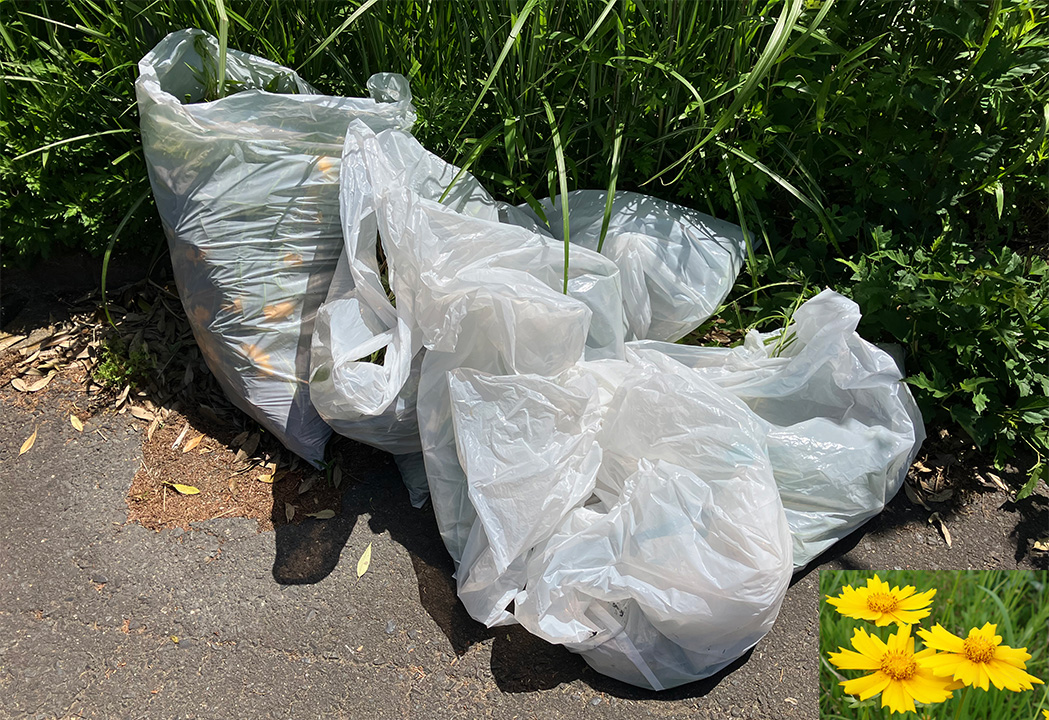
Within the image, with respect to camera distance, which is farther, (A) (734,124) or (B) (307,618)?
(A) (734,124)

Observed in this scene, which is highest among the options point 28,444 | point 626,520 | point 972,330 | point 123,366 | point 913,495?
point 972,330

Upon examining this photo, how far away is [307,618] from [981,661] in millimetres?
1351

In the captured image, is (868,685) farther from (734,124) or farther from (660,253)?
(734,124)

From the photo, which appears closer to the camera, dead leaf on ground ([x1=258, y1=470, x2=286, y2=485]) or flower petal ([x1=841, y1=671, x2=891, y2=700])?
flower petal ([x1=841, y1=671, x2=891, y2=700])

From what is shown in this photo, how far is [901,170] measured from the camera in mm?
2100

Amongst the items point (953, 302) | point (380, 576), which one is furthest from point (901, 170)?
point (380, 576)

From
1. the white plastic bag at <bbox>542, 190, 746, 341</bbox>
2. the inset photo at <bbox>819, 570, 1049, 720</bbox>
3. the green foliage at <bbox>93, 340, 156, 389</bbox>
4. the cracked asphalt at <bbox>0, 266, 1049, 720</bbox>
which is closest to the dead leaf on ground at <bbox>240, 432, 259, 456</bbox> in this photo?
the cracked asphalt at <bbox>0, 266, 1049, 720</bbox>

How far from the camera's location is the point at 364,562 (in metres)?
1.89

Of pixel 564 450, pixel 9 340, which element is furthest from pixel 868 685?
pixel 9 340

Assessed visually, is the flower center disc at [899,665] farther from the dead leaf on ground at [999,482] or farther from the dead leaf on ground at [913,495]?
the dead leaf on ground at [999,482]

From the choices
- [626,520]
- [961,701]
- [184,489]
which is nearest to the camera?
[961,701]

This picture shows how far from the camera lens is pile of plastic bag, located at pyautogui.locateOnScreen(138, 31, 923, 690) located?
1634mm

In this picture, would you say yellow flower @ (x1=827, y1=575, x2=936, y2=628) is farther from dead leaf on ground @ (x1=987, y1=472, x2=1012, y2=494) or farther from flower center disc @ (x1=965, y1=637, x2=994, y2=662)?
dead leaf on ground @ (x1=987, y1=472, x2=1012, y2=494)

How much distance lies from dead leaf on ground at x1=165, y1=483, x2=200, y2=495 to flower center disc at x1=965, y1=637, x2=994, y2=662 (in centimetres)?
173
